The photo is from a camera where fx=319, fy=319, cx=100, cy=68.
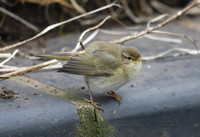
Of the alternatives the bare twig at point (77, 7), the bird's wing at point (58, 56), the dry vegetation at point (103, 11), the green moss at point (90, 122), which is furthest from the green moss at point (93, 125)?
the bare twig at point (77, 7)

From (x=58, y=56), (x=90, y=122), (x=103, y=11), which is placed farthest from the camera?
(x=103, y=11)

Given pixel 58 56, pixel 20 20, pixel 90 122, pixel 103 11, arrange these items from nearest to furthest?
pixel 90 122
pixel 58 56
pixel 20 20
pixel 103 11

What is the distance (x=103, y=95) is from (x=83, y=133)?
697mm

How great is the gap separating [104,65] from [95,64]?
87mm

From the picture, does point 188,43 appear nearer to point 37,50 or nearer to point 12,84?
point 37,50

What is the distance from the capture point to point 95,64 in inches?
121

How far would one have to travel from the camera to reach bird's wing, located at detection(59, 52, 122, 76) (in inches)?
117

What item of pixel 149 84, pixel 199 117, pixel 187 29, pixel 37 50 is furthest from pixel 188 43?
pixel 37 50

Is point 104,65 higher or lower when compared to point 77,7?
lower

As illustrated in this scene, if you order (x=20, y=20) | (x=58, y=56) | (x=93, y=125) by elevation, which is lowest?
(x=93, y=125)

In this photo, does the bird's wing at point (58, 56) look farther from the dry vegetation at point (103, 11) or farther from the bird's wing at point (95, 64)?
the dry vegetation at point (103, 11)

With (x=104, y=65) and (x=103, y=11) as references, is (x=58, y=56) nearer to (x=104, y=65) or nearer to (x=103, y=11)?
(x=104, y=65)

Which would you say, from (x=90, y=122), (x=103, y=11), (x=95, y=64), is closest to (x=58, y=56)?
(x=95, y=64)

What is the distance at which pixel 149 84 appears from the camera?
305cm
